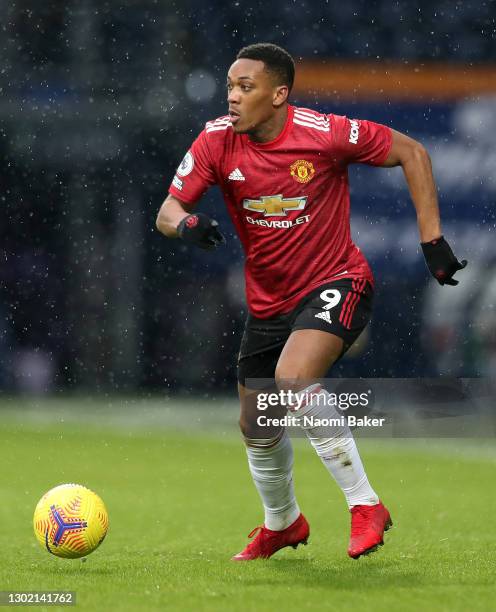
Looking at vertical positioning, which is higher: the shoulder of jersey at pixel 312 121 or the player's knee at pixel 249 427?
the shoulder of jersey at pixel 312 121

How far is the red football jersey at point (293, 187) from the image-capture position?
5328 millimetres

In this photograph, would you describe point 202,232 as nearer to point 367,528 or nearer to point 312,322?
point 312,322

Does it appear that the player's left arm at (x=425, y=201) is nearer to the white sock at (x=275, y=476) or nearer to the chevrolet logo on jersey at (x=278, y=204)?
the chevrolet logo on jersey at (x=278, y=204)

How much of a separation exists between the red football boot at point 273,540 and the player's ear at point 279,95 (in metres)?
1.91

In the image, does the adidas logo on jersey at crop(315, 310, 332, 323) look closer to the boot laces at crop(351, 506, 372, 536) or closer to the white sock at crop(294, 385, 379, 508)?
the white sock at crop(294, 385, 379, 508)

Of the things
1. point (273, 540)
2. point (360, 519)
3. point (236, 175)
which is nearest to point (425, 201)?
point (236, 175)

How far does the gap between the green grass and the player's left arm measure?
127cm

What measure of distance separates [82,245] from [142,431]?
167 inches

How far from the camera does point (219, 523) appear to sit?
25.2ft

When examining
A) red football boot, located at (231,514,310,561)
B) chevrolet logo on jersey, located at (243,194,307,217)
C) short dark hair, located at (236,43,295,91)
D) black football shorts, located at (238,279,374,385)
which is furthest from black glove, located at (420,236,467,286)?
red football boot, located at (231,514,310,561)

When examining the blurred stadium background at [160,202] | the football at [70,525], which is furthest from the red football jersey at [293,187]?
the blurred stadium background at [160,202]

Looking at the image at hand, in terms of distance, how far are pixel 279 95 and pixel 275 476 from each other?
5.63ft

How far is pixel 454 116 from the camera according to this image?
52.4ft
